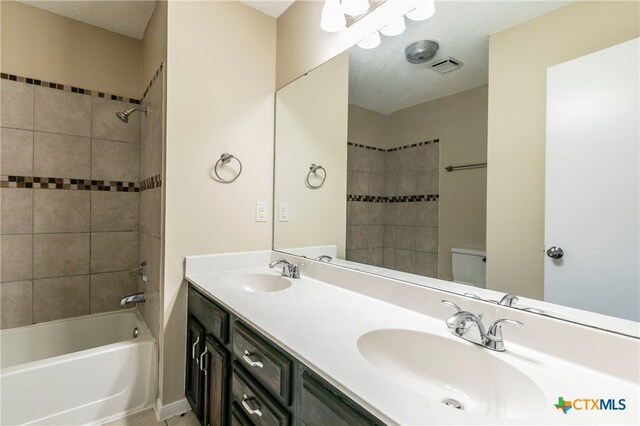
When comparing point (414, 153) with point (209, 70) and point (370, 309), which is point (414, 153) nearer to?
point (370, 309)

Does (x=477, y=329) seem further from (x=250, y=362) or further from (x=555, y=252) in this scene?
(x=250, y=362)

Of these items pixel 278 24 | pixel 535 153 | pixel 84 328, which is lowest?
pixel 84 328

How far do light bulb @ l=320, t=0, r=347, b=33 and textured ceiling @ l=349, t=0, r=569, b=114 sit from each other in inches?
5.9

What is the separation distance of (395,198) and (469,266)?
40 centimetres

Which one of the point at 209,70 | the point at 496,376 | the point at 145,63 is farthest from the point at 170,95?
the point at 496,376

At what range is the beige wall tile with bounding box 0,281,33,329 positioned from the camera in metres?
1.94

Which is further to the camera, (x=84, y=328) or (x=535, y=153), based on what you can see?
(x=84, y=328)

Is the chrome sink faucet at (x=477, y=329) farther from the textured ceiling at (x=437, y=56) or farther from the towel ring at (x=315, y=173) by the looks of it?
the towel ring at (x=315, y=173)

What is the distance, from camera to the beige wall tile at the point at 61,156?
6.65ft

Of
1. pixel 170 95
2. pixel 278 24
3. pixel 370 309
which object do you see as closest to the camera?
pixel 370 309

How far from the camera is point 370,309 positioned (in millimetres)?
1162

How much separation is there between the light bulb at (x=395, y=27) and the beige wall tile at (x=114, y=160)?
2.04 meters

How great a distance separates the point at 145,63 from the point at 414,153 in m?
2.11

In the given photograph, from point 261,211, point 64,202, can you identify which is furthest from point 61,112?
point 261,211
